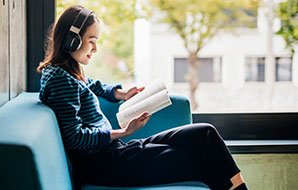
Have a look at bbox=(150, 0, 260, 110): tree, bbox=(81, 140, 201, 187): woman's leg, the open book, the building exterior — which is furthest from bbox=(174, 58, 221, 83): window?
bbox=(81, 140, 201, 187): woman's leg

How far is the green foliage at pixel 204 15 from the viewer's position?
2.59 metres

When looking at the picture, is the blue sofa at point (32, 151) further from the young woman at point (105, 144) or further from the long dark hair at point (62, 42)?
the long dark hair at point (62, 42)

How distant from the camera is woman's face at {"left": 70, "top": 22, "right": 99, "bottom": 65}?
A: 185 cm

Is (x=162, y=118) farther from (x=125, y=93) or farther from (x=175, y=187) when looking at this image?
(x=175, y=187)

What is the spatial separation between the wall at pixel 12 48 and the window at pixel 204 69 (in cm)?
83

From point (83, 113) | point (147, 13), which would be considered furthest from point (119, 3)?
point (83, 113)

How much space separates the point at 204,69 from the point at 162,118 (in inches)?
24.1

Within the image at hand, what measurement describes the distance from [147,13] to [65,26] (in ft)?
2.84

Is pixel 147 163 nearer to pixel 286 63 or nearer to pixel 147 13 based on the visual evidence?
pixel 147 13

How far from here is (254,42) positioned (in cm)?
264

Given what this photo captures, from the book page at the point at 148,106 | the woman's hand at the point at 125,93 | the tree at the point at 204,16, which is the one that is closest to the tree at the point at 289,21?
the tree at the point at 204,16

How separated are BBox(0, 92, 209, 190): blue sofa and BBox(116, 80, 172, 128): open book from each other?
0.93ft

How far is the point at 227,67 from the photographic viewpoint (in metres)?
2.63

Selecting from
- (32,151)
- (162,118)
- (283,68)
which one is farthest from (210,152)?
(283,68)
